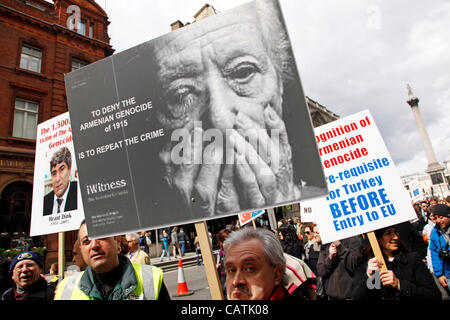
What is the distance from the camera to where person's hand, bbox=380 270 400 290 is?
2141 millimetres

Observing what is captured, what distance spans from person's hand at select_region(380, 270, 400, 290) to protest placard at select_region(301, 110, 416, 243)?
401 millimetres

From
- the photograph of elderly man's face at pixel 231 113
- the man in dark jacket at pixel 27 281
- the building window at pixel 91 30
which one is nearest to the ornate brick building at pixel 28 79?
the building window at pixel 91 30

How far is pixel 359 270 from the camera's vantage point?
2.88 meters

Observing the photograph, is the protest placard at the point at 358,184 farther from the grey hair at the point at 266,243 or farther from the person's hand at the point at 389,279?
the grey hair at the point at 266,243

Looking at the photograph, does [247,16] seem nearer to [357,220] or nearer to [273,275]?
[273,275]

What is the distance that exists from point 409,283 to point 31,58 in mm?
19767

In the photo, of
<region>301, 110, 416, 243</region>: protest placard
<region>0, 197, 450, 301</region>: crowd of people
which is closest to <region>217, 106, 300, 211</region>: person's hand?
<region>0, 197, 450, 301</region>: crowd of people

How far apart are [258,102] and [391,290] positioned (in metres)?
2.09

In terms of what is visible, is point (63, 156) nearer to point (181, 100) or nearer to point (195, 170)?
point (181, 100)

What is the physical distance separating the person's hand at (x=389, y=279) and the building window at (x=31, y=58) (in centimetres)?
1919

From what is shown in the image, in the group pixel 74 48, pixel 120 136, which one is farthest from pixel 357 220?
pixel 74 48

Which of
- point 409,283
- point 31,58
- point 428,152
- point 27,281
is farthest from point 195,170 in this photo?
point 428,152

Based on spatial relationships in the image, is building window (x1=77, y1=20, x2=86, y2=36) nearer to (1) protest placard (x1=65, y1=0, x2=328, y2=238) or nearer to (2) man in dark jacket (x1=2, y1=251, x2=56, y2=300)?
(2) man in dark jacket (x1=2, y1=251, x2=56, y2=300)
